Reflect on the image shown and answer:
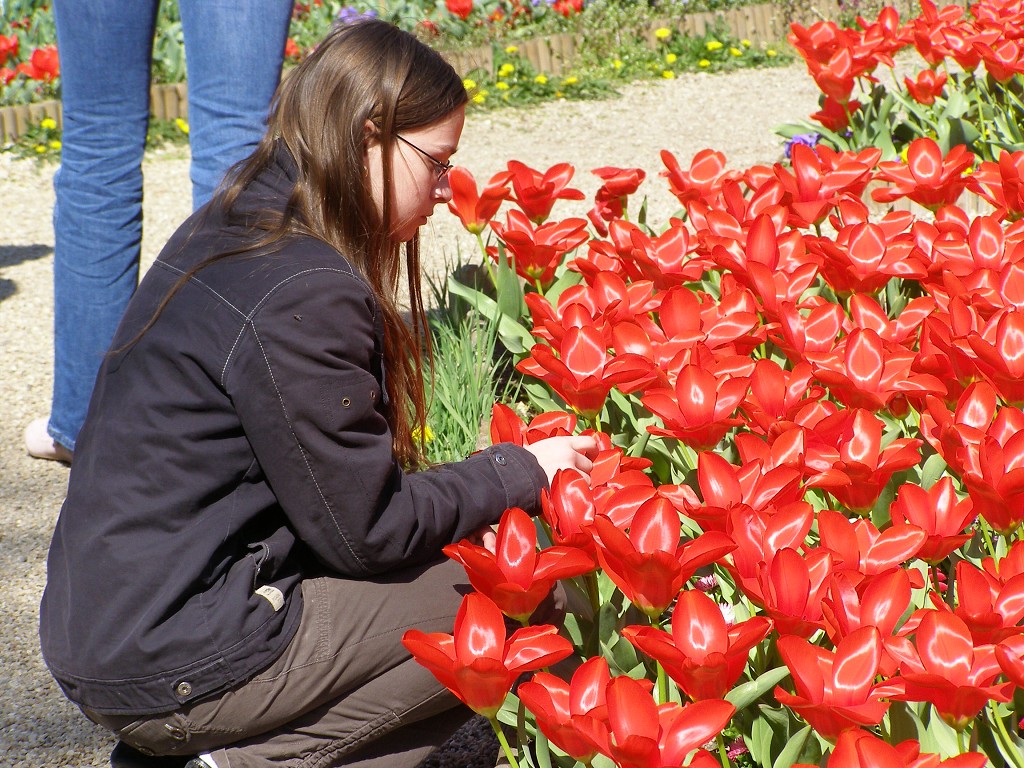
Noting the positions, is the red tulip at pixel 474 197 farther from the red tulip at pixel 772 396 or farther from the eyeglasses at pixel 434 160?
the red tulip at pixel 772 396

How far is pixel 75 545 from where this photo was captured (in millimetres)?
1484

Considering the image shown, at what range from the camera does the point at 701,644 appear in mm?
1100

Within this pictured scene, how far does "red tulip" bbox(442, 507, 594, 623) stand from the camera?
1.23 meters

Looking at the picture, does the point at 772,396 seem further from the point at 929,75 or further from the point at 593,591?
the point at 929,75

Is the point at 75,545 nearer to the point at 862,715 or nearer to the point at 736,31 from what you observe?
the point at 862,715

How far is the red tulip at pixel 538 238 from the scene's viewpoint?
2.28 meters

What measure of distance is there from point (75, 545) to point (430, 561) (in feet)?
1.54

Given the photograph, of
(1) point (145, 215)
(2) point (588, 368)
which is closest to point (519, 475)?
(2) point (588, 368)

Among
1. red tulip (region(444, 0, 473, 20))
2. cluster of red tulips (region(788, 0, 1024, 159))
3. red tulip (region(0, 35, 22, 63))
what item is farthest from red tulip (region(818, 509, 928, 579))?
red tulip (region(444, 0, 473, 20))

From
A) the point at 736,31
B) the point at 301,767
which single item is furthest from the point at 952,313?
the point at 736,31

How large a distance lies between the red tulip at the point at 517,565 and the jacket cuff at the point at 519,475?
285mm

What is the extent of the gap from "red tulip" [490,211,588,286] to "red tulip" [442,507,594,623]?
1080mm

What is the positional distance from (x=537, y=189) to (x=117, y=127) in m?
0.92

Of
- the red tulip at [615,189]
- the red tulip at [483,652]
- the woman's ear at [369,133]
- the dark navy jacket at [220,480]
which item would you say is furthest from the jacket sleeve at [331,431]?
the red tulip at [615,189]
